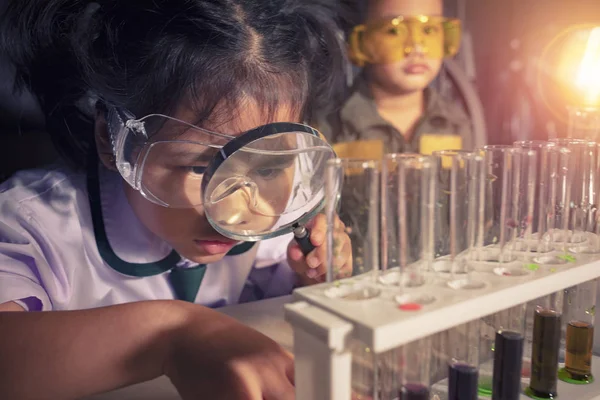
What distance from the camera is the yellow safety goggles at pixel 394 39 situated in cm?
107

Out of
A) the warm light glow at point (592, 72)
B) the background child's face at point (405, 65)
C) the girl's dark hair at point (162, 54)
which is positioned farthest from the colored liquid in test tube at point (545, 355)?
the background child's face at point (405, 65)

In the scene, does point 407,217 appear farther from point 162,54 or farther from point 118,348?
point 162,54

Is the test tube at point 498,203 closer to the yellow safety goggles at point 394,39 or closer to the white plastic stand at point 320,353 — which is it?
the white plastic stand at point 320,353

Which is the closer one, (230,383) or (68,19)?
(230,383)

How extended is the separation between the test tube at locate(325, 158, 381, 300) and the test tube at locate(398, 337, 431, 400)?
6 centimetres

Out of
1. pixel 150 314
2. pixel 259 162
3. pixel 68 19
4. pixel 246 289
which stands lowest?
pixel 246 289

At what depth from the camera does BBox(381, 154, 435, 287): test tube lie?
18.0 inches

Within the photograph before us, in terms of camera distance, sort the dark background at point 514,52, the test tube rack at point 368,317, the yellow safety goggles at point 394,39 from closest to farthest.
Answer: the test tube rack at point 368,317 → the yellow safety goggles at point 394,39 → the dark background at point 514,52

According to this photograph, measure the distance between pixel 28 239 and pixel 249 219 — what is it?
0.30 metres

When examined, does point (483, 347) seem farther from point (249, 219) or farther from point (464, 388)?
point (249, 219)

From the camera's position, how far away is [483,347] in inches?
21.4

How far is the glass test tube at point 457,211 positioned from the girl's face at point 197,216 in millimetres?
228

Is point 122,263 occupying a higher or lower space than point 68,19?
lower

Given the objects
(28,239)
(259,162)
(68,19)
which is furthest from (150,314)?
(68,19)
